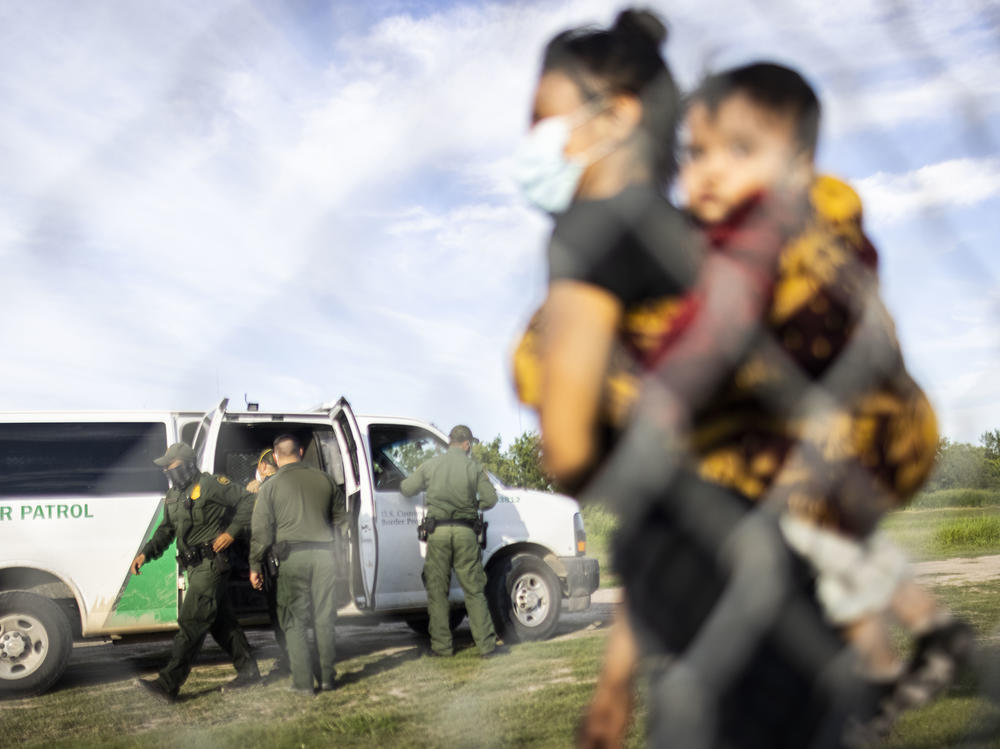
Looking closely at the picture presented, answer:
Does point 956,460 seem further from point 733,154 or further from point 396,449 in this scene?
point 396,449

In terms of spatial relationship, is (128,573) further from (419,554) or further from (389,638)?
(389,638)

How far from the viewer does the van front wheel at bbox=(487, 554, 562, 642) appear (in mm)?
8703

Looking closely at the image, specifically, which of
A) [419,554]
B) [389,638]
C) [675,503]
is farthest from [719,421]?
[389,638]

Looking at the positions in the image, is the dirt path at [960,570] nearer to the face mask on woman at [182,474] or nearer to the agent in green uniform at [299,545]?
the agent in green uniform at [299,545]

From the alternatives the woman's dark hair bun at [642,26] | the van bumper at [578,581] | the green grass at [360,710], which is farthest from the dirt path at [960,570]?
the woman's dark hair bun at [642,26]

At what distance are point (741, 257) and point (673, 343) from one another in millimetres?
129

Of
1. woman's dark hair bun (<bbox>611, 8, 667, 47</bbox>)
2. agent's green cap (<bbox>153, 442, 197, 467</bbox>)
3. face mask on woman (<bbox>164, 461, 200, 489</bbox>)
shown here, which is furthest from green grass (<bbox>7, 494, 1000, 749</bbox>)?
woman's dark hair bun (<bbox>611, 8, 667, 47</bbox>)

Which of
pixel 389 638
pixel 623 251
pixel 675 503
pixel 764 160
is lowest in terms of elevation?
pixel 389 638

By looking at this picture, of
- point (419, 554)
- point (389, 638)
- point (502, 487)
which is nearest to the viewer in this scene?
point (419, 554)

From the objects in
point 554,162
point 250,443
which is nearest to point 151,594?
point 250,443

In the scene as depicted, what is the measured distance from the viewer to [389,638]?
994 cm

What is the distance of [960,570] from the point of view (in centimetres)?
1255

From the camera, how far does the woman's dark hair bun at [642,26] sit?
1.21 m

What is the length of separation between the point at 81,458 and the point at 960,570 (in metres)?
10.4
